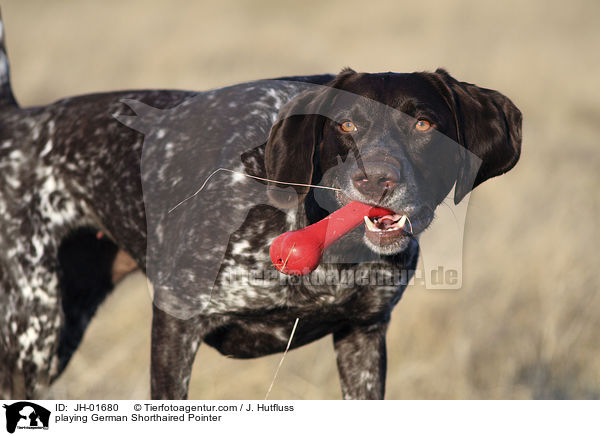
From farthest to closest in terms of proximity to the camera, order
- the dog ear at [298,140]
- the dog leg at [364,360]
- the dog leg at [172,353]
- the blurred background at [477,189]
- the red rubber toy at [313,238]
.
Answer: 1. the blurred background at [477,189]
2. the dog leg at [364,360]
3. the dog leg at [172,353]
4. the dog ear at [298,140]
5. the red rubber toy at [313,238]

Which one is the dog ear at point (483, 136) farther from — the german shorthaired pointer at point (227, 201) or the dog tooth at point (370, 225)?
the dog tooth at point (370, 225)

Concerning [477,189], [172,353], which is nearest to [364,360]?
[172,353]

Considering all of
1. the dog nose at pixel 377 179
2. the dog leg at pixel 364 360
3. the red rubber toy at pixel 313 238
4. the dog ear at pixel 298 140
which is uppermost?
the dog ear at pixel 298 140

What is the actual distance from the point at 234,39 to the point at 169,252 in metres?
6.75

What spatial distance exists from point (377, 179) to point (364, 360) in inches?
50.9

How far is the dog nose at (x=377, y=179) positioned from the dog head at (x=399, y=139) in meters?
0.05

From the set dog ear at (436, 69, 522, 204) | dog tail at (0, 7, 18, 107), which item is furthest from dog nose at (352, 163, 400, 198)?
dog tail at (0, 7, 18, 107)

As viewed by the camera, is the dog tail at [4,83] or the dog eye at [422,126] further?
the dog tail at [4,83]

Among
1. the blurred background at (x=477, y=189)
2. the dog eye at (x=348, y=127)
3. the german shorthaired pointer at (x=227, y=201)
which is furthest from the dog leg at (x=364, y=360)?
the dog eye at (x=348, y=127)

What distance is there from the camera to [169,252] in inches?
153

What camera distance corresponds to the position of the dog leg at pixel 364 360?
412 cm

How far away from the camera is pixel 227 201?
379cm

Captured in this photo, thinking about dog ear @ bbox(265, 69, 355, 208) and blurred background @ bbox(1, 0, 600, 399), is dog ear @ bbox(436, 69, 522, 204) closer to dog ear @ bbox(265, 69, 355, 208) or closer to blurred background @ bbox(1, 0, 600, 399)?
dog ear @ bbox(265, 69, 355, 208)

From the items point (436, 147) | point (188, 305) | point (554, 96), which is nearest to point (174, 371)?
point (188, 305)
